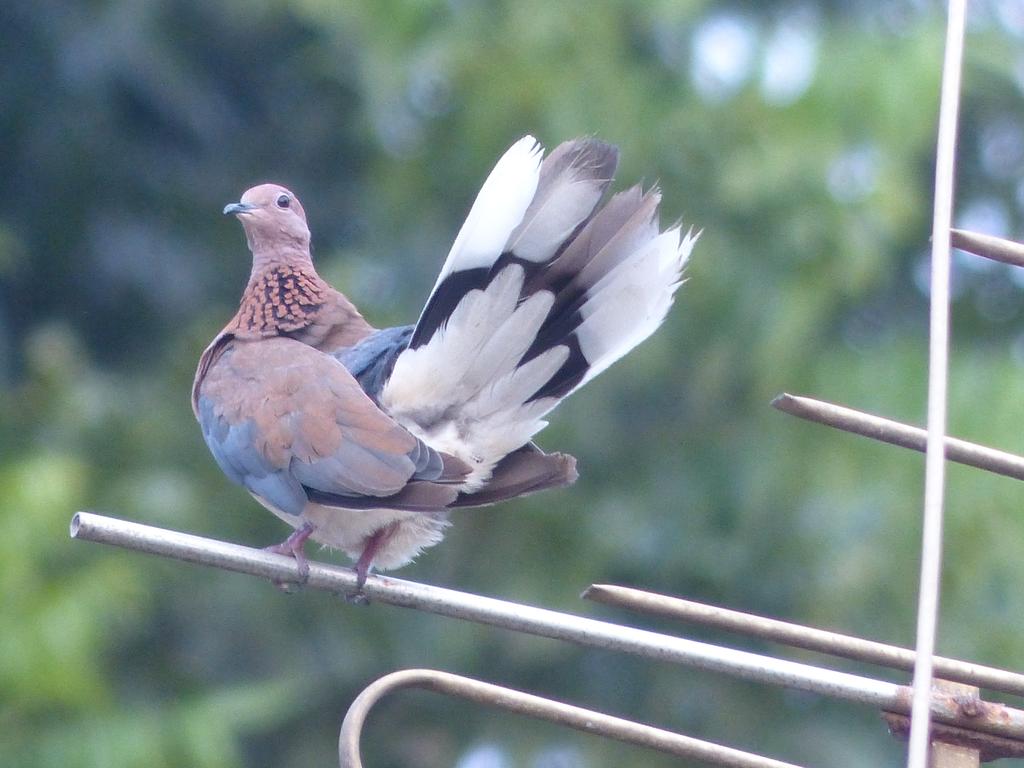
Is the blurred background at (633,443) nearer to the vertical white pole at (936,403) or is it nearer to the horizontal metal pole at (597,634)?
the horizontal metal pole at (597,634)

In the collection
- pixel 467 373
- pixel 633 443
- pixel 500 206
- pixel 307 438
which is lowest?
pixel 307 438

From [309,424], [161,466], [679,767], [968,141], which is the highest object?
[968,141]

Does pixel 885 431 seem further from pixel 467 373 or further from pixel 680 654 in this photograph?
pixel 467 373

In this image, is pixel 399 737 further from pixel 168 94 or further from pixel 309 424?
pixel 309 424

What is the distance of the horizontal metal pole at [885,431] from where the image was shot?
175 cm

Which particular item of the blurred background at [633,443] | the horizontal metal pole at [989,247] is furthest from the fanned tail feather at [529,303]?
the blurred background at [633,443]

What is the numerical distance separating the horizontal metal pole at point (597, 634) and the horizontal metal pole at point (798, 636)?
0.03 metres

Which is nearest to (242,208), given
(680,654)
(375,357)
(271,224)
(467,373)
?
(271,224)

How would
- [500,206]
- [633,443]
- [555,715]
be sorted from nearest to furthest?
1. [555,715]
2. [500,206]
3. [633,443]

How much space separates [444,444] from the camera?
9.61ft

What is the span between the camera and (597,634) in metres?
1.76

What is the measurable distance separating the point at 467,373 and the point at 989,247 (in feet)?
4.11

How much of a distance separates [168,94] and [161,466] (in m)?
2.69

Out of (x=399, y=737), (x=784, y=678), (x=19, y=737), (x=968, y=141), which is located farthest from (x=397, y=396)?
(x=968, y=141)
